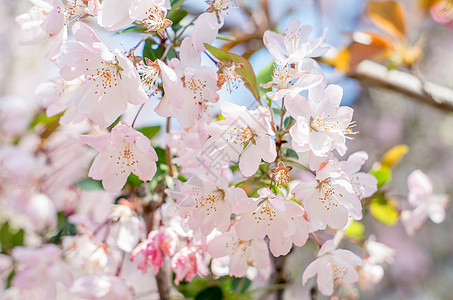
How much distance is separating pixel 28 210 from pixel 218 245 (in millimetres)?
664

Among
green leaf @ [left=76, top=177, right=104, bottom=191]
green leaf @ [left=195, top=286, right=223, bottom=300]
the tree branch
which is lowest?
green leaf @ [left=195, top=286, right=223, bottom=300]

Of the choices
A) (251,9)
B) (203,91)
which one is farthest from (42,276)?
(251,9)

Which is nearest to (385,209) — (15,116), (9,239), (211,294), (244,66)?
(211,294)

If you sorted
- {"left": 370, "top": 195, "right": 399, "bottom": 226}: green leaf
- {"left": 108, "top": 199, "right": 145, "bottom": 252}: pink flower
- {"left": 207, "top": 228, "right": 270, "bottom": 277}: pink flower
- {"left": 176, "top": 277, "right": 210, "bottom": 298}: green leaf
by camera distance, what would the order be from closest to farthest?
{"left": 207, "top": 228, "right": 270, "bottom": 277}: pink flower, {"left": 108, "top": 199, "right": 145, "bottom": 252}: pink flower, {"left": 176, "top": 277, "right": 210, "bottom": 298}: green leaf, {"left": 370, "top": 195, "right": 399, "bottom": 226}: green leaf

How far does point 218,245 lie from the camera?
59cm

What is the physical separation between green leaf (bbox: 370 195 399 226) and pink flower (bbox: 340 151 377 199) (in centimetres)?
32

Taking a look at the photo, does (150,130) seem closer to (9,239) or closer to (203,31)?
(203,31)

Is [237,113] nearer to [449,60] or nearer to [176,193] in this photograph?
[176,193]

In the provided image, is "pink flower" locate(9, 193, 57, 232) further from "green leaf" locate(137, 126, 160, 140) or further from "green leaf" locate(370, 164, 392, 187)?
"green leaf" locate(370, 164, 392, 187)

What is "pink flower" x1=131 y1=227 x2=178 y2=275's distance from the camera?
627 millimetres

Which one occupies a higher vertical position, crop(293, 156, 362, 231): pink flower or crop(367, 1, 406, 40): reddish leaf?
crop(293, 156, 362, 231): pink flower

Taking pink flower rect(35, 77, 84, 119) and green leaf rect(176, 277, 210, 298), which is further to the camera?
green leaf rect(176, 277, 210, 298)

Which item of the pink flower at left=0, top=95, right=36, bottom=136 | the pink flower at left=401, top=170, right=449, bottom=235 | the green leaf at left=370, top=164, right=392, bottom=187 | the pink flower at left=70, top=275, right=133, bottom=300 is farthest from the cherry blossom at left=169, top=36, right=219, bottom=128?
the pink flower at left=0, top=95, right=36, bottom=136

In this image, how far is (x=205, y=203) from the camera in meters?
0.53
